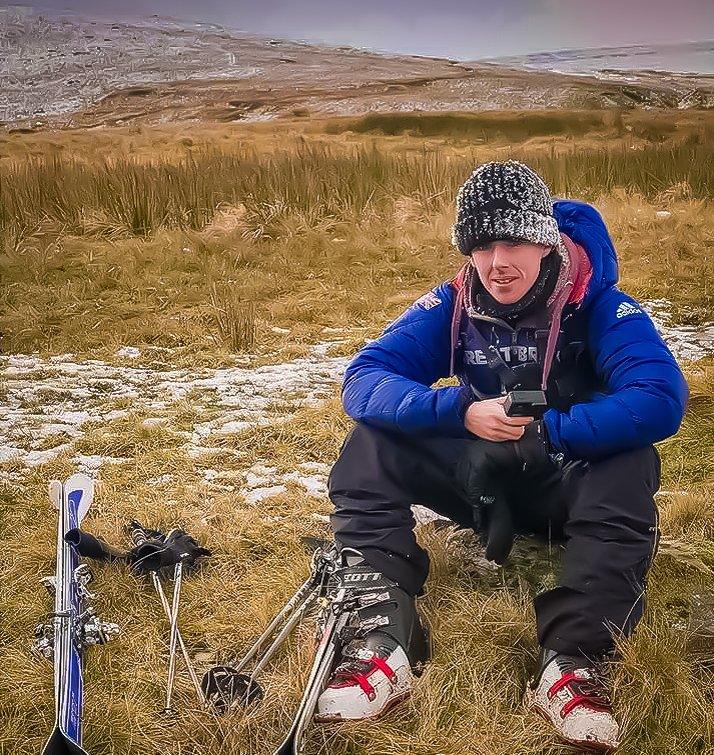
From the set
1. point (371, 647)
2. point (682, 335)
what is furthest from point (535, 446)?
point (682, 335)

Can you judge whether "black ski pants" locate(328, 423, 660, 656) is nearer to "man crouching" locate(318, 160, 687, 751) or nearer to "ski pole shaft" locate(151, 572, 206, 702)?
"man crouching" locate(318, 160, 687, 751)

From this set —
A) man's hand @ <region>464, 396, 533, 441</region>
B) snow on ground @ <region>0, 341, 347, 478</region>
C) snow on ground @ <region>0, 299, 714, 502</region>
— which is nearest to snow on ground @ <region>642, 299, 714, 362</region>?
snow on ground @ <region>0, 299, 714, 502</region>

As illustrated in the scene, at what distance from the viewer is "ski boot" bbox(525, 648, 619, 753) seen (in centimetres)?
108

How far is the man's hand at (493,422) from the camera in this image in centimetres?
122

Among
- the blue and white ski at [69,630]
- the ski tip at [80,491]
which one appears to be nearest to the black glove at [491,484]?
the blue and white ski at [69,630]

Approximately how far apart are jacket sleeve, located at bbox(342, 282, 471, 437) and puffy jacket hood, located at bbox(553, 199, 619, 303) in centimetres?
22

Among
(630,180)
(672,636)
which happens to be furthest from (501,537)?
(630,180)

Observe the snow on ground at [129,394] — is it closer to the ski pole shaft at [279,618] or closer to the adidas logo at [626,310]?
the ski pole shaft at [279,618]

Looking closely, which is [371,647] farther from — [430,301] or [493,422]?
[430,301]

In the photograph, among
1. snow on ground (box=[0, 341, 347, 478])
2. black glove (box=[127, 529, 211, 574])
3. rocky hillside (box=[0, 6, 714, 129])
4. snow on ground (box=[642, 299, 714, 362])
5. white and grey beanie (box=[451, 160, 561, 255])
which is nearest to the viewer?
white and grey beanie (box=[451, 160, 561, 255])

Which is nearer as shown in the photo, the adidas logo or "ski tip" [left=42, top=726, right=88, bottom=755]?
"ski tip" [left=42, top=726, right=88, bottom=755]

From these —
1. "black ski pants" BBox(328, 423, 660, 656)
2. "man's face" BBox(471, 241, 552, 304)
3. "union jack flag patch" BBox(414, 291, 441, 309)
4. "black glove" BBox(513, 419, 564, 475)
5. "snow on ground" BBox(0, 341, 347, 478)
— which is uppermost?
"man's face" BBox(471, 241, 552, 304)

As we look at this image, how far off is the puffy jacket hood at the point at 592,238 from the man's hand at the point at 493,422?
0.82ft

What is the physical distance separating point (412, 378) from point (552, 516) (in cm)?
32
